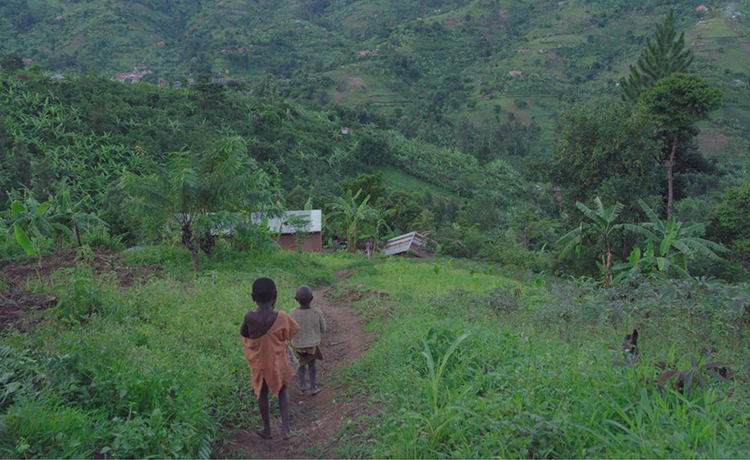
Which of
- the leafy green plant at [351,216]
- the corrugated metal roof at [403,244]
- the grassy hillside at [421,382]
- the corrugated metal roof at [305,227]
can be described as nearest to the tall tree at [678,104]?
the corrugated metal roof at [403,244]

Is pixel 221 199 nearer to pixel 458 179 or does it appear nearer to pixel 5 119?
pixel 5 119

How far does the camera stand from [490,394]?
358 cm

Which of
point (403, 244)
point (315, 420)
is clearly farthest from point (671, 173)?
point (315, 420)

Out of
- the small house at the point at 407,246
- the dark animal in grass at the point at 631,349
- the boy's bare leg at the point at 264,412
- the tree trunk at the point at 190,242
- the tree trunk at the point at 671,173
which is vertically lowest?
the small house at the point at 407,246

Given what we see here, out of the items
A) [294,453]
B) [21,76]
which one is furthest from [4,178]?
[294,453]

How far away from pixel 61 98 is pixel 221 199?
100 feet

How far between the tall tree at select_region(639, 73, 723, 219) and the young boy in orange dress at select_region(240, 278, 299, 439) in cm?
1862

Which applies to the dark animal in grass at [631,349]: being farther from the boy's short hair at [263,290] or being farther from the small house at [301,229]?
the small house at [301,229]

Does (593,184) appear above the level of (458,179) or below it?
above

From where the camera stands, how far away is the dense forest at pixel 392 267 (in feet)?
10.7

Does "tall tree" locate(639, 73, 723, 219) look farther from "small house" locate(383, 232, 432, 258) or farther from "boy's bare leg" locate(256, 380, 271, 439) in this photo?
"boy's bare leg" locate(256, 380, 271, 439)

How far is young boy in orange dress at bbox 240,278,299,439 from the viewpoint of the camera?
3.99 metres

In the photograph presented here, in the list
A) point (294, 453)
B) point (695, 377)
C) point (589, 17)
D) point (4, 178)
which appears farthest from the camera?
point (589, 17)

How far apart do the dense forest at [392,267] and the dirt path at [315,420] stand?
9 cm
